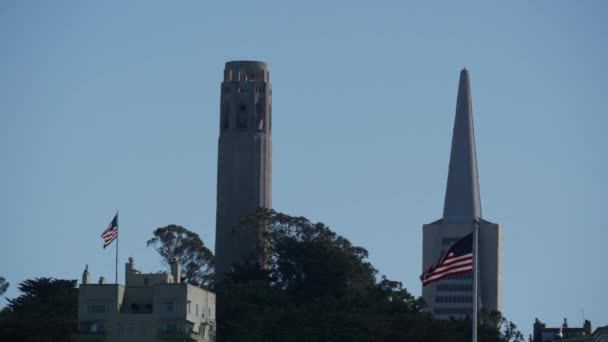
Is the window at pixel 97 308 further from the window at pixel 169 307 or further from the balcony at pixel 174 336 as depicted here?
the balcony at pixel 174 336

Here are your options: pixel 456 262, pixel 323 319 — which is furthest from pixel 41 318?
pixel 456 262

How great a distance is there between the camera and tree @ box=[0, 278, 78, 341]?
7028 inches

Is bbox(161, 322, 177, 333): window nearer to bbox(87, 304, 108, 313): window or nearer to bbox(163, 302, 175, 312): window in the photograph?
bbox(163, 302, 175, 312): window

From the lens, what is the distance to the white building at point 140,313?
18088cm

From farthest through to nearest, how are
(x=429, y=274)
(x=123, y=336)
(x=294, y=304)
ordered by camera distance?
(x=294, y=304)
(x=123, y=336)
(x=429, y=274)

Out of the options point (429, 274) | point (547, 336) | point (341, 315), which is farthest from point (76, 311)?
point (429, 274)

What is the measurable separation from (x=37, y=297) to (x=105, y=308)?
59.5 feet

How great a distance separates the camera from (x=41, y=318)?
184 meters

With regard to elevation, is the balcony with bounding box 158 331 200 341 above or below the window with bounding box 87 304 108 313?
below

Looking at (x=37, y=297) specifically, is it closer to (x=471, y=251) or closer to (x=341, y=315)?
(x=341, y=315)

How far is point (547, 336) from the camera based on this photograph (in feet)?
646

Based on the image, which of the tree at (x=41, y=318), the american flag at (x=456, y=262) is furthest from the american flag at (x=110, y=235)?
the american flag at (x=456, y=262)

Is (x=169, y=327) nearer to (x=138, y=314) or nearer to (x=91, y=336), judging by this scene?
(x=138, y=314)

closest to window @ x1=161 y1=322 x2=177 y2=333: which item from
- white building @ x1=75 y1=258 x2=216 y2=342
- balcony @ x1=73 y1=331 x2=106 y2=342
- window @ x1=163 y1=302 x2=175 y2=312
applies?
white building @ x1=75 y1=258 x2=216 y2=342
